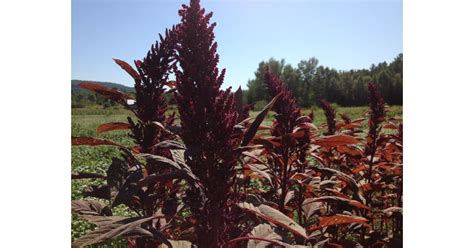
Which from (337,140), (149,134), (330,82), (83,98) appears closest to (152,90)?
(149,134)

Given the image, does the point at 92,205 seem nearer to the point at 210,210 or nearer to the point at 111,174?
the point at 111,174

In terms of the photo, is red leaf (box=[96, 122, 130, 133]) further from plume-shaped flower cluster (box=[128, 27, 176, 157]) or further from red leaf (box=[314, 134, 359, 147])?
red leaf (box=[314, 134, 359, 147])

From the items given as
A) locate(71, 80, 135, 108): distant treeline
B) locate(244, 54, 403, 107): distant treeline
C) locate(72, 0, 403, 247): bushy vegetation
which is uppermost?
locate(244, 54, 403, 107): distant treeline

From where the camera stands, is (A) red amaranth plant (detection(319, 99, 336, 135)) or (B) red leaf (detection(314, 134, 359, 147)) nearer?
(B) red leaf (detection(314, 134, 359, 147))

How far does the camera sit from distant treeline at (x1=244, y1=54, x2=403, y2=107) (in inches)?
75.7

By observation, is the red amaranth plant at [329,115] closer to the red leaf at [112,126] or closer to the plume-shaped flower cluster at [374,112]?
the plume-shaped flower cluster at [374,112]

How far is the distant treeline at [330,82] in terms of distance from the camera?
6.31ft

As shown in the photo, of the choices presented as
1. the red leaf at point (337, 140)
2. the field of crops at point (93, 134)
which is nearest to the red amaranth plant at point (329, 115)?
the field of crops at point (93, 134)

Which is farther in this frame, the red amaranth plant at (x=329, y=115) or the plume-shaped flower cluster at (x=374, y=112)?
the red amaranth plant at (x=329, y=115)

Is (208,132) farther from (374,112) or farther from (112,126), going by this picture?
(374,112)

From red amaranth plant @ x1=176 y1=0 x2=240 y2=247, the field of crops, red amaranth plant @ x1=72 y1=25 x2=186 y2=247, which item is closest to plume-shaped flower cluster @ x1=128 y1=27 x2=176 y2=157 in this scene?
red amaranth plant @ x1=72 y1=25 x2=186 y2=247

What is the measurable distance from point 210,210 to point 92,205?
0.40 m

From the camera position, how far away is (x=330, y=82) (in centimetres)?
212
